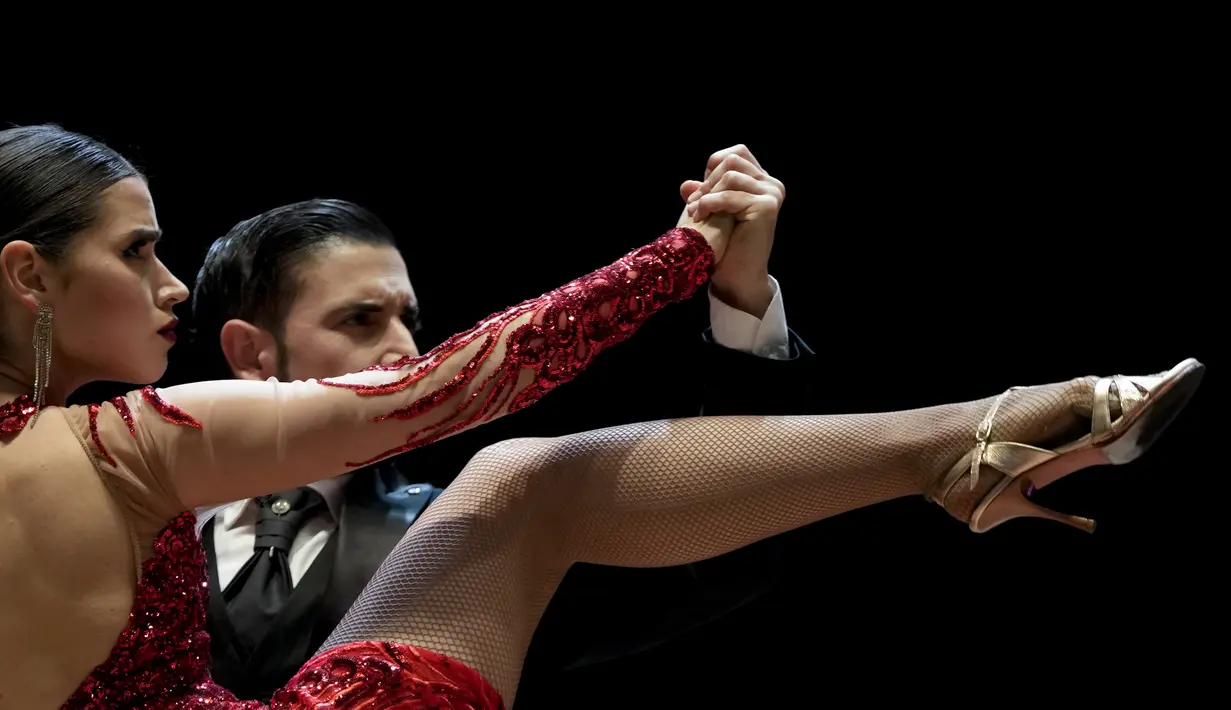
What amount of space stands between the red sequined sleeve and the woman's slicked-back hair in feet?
0.62

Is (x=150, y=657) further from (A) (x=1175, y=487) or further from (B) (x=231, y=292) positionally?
(A) (x=1175, y=487)

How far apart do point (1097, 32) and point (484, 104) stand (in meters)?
1.10

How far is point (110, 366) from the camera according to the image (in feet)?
4.17

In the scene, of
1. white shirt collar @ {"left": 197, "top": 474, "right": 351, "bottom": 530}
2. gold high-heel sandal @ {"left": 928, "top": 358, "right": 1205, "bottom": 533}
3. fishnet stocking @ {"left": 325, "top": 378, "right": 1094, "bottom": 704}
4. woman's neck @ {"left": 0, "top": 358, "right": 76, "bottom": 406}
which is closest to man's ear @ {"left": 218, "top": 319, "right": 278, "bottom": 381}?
white shirt collar @ {"left": 197, "top": 474, "right": 351, "bottom": 530}

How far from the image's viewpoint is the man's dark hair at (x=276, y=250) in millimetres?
1954

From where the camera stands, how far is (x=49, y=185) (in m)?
1.22

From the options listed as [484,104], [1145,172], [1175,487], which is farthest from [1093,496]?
[484,104]

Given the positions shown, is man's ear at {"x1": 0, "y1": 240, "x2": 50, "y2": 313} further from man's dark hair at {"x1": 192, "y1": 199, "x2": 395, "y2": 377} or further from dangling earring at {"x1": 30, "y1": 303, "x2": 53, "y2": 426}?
man's dark hair at {"x1": 192, "y1": 199, "x2": 395, "y2": 377}

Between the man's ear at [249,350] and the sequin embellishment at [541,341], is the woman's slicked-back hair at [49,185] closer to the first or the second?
the sequin embellishment at [541,341]

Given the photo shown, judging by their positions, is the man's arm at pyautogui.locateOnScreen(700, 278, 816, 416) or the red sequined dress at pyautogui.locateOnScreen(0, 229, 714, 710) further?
the man's arm at pyautogui.locateOnScreen(700, 278, 816, 416)

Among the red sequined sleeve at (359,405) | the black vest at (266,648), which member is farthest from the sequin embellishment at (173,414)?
the black vest at (266,648)

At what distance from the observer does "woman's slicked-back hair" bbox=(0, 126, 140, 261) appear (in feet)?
3.95

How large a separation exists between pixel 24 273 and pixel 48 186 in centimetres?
9

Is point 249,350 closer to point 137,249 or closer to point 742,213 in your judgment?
point 137,249
